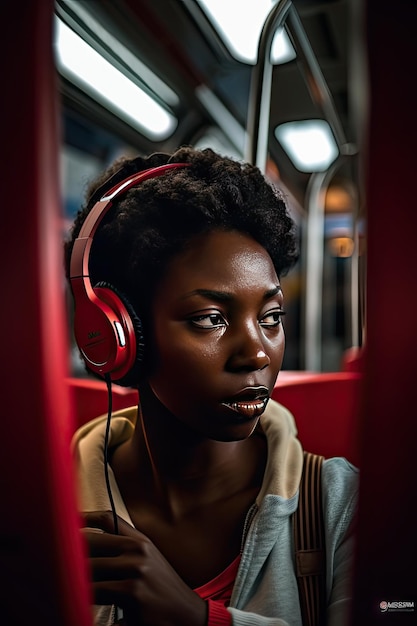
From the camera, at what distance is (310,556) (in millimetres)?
669

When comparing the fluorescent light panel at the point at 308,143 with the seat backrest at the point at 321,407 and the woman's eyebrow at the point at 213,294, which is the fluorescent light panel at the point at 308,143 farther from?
the woman's eyebrow at the point at 213,294

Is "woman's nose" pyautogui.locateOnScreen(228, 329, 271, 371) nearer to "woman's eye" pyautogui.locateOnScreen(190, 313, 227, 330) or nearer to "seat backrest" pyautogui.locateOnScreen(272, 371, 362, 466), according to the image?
"woman's eye" pyautogui.locateOnScreen(190, 313, 227, 330)

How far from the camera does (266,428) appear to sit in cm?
76

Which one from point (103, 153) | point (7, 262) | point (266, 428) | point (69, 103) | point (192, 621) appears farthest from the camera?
point (103, 153)

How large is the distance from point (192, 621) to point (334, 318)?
18.3 ft

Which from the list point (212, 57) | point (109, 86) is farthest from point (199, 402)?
point (109, 86)

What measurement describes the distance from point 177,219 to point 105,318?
14 centimetres

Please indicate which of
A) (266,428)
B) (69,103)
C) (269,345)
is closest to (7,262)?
(269,345)

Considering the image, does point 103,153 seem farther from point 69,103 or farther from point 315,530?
point 315,530

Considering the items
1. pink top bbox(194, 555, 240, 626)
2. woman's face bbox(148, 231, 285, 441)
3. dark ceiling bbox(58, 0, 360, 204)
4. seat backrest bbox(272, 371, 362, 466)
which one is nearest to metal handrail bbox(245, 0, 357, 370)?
dark ceiling bbox(58, 0, 360, 204)

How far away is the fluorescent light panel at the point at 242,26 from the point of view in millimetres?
1197

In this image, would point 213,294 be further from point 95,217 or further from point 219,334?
point 95,217

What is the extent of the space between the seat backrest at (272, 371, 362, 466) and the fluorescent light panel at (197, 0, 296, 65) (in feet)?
2.03

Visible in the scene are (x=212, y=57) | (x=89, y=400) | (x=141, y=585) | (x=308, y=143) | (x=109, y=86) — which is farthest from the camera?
(x=308, y=143)
